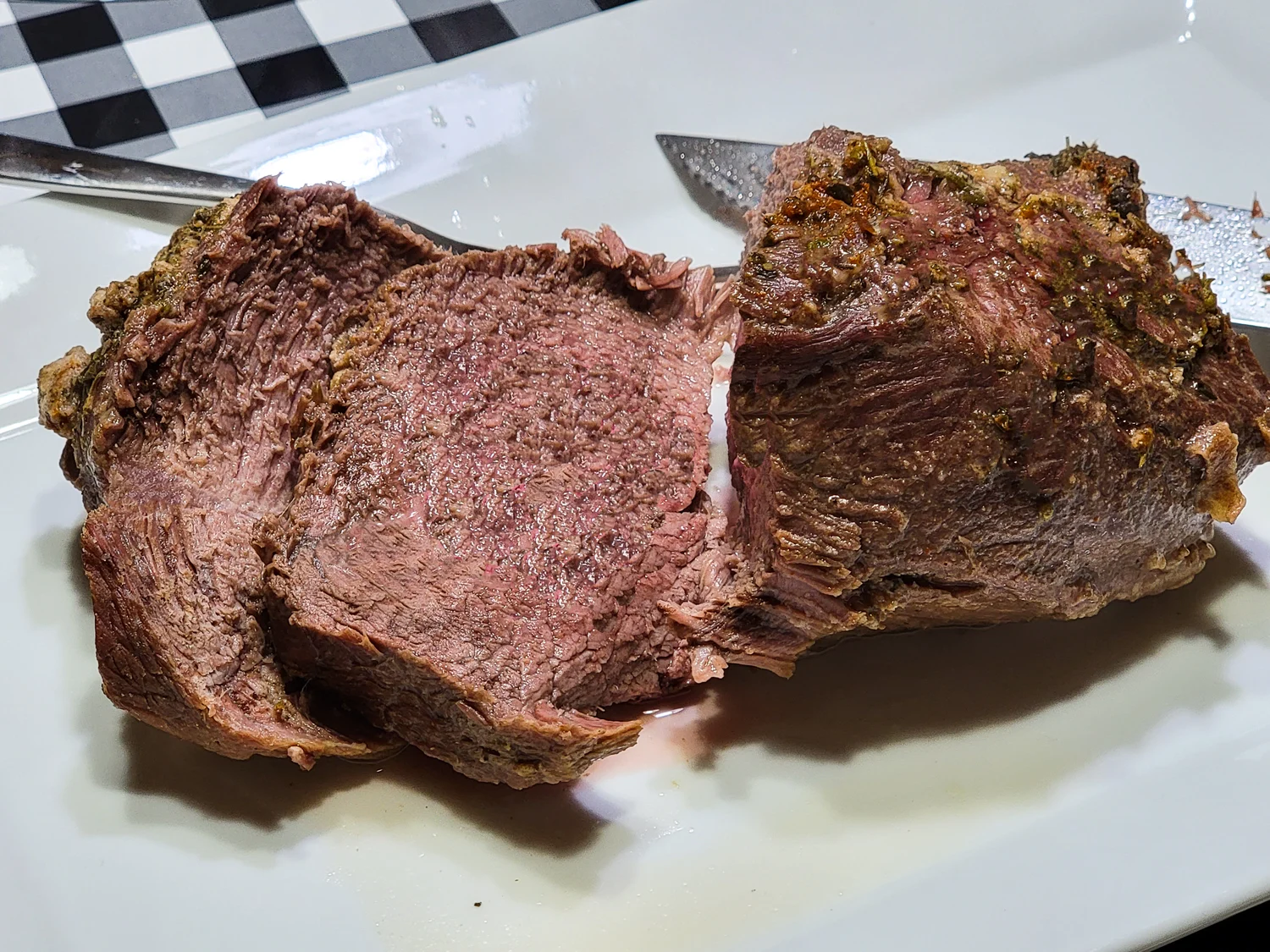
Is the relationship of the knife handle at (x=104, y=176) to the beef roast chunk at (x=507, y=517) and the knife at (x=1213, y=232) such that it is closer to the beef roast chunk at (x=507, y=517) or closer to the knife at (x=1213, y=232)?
the beef roast chunk at (x=507, y=517)

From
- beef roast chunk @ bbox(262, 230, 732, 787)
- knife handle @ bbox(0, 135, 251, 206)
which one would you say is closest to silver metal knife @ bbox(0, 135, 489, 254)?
knife handle @ bbox(0, 135, 251, 206)

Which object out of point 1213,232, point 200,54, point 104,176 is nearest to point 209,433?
point 104,176

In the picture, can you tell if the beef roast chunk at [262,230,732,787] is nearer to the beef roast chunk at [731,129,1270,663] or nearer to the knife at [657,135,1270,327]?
the beef roast chunk at [731,129,1270,663]

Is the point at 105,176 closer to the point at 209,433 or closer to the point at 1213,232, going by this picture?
the point at 209,433

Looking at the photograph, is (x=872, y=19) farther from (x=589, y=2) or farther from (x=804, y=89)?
(x=589, y=2)

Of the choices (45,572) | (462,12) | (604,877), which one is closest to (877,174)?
(604,877)
